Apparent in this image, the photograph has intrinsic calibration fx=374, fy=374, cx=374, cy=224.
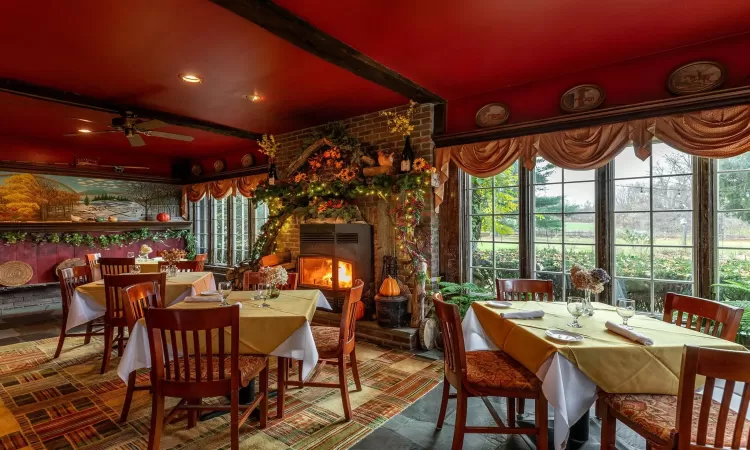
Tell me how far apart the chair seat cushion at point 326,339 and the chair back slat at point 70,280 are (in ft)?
9.53

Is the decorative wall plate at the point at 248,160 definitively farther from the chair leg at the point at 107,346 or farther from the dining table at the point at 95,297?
the chair leg at the point at 107,346

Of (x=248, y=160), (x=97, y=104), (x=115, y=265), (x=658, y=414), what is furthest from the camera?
(x=248, y=160)

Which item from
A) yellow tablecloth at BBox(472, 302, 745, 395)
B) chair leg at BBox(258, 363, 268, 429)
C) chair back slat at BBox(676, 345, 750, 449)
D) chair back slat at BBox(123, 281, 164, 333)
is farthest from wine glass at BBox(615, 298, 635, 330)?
chair back slat at BBox(123, 281, 164, 333)

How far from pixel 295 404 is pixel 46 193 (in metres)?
6.62

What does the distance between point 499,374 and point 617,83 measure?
9.20 feet

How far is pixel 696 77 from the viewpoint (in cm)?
297

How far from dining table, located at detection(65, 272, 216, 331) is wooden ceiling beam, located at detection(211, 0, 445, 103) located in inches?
103

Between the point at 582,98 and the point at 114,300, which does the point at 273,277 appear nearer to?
the point at 114,300

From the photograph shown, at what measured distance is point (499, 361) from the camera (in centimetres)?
247

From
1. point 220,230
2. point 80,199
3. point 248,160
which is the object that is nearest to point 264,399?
point 248,160

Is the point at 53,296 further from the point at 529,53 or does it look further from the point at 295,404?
the point at 529,53

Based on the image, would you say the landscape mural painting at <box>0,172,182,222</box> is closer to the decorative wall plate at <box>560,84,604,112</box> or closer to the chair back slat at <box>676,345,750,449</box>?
the decorative wall plate at <box>560,84,604,112</box>

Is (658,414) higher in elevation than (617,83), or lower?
lower

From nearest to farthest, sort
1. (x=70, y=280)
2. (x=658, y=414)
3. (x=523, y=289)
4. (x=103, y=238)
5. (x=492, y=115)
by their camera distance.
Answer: (x=658, y=414), (x=523, y=289), (x=492, y=115), (x=70, y=280), (x=103, y=238)
